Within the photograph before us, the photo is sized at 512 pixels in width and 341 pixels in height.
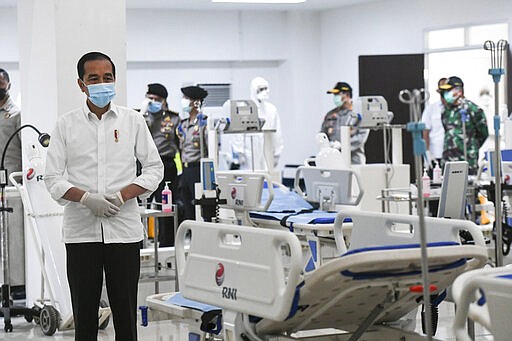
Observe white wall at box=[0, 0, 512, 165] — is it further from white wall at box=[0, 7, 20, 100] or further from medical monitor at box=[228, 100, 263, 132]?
medical monitor at box=[228, 100, 263, 132]

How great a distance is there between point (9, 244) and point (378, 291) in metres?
4.10

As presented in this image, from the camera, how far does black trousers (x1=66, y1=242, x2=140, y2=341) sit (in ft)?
13.1

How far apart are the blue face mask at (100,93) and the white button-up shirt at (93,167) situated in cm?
6

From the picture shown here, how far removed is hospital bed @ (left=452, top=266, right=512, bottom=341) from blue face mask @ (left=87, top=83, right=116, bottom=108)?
1.95m

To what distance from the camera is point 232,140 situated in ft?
42.8

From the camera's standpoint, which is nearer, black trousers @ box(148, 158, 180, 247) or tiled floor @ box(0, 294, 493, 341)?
tiled floor @ box(0, 294, 493, 341)

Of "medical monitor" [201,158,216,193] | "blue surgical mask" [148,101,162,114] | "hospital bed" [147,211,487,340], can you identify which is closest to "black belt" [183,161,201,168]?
"blue surgical mask" [148,101,162,114]

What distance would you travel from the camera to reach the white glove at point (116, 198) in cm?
396

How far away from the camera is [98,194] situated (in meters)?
3.96

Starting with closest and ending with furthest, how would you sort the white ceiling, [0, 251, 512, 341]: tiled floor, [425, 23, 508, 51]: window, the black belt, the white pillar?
[0, 251, 512, 341]: tiled floor
the white pillar
the black belt
[425, 23, 508, 51]: window
the white ceiling

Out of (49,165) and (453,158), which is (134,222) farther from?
(453,158)

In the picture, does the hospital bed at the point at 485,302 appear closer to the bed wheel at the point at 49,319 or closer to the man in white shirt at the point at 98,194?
the man in white shirt at the point at 98,194

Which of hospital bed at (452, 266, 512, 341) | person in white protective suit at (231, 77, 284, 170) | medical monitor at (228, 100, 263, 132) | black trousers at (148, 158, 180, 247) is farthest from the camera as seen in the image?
person in white protective suit at (231, 77, 284, 170)

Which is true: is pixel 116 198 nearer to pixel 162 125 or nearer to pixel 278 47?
pixel 162 125
